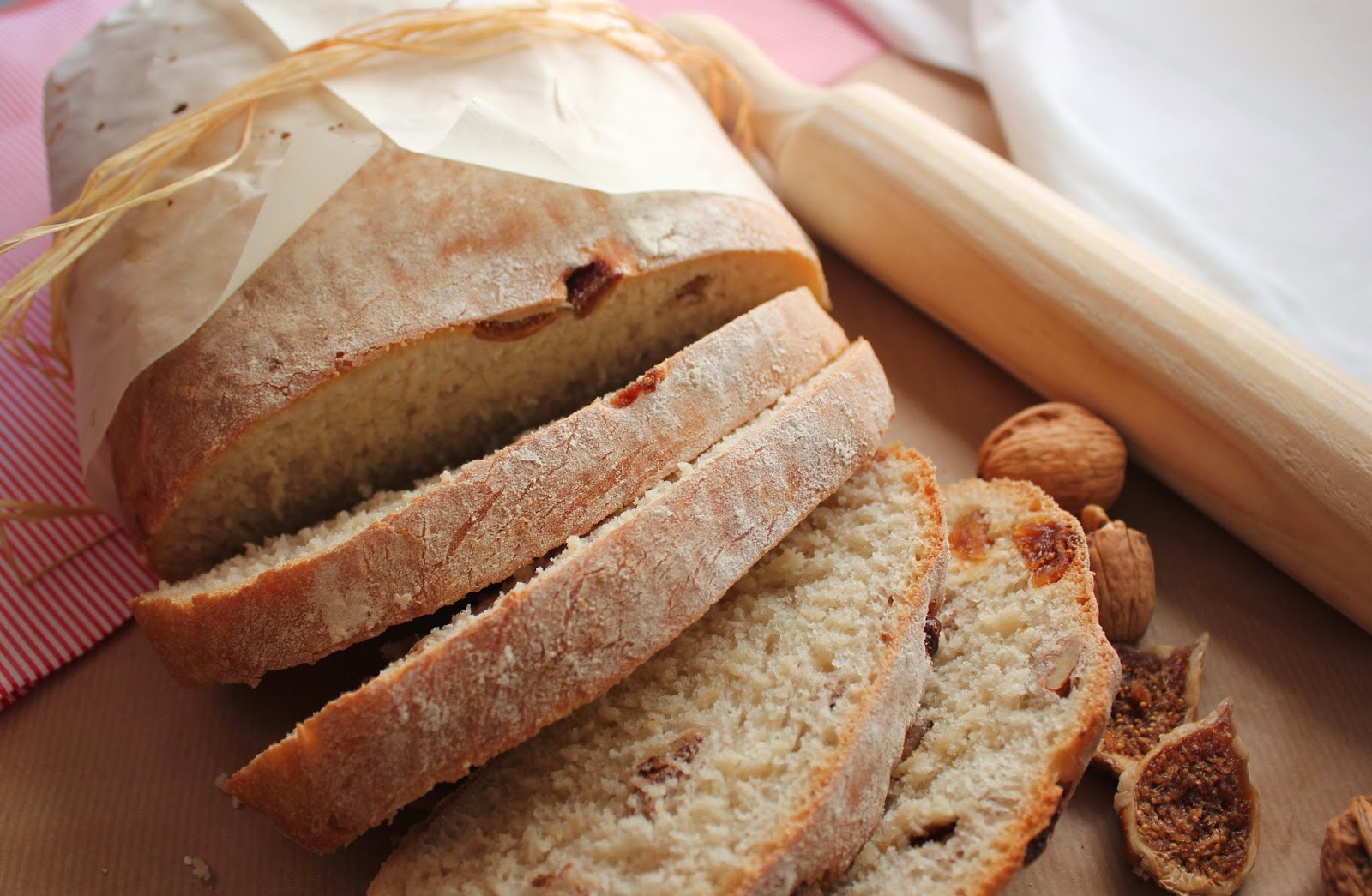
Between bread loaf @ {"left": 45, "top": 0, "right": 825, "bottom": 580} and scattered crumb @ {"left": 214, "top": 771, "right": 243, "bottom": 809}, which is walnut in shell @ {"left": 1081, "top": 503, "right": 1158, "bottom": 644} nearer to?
bread loaf @ {"left": 45, "top": 0, "right": 825, "bottom": 580}

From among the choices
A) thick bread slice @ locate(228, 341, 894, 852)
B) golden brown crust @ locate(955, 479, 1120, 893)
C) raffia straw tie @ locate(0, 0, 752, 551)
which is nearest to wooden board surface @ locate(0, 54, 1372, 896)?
golden brown crust @ locate(955, 479, 1120, 893)

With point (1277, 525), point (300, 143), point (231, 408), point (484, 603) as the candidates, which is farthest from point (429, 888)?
point (1277, 525)

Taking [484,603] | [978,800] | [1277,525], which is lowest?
[1277,525]

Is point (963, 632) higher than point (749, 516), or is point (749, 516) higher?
point (749, 516)

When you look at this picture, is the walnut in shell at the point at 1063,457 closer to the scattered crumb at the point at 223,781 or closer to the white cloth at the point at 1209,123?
the white cloth at the point at 1209,123

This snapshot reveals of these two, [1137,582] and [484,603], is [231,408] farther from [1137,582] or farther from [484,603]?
[1137,582]

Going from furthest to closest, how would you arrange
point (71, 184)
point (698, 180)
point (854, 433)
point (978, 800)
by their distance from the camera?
point (71, 184) → point (698, 180) → point (854, 433) → point (978, 800)
